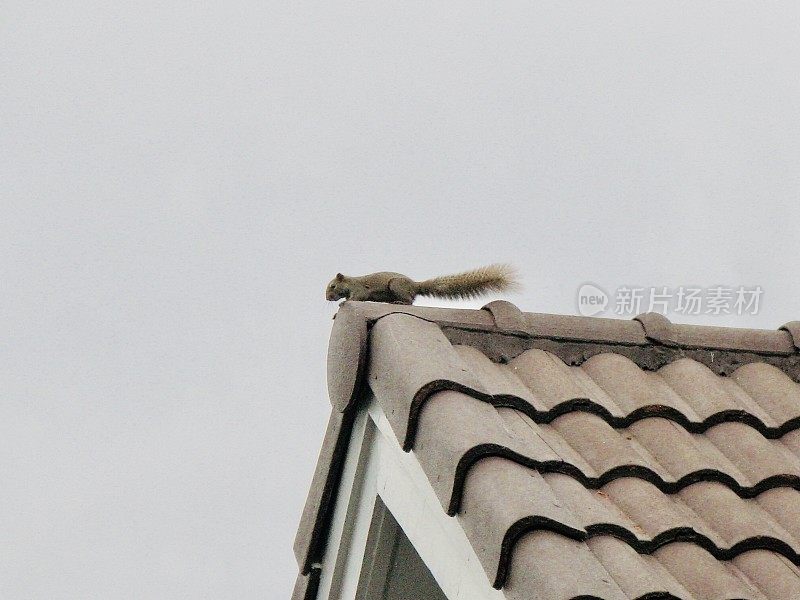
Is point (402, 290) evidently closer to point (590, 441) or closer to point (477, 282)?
point (477, 282)

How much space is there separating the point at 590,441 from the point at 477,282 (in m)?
1.86

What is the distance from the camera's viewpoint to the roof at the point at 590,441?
1910 mm

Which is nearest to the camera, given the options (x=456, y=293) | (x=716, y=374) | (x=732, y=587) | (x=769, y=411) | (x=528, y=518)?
(x=528, y=518)

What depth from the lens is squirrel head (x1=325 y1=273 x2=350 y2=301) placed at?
5.53 m

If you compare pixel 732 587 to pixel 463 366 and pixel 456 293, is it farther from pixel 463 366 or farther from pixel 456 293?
pixel 456 293

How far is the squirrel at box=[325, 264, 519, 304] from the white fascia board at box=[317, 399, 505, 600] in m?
1.36

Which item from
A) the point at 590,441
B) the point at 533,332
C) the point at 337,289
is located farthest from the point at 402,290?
the point at 590,441

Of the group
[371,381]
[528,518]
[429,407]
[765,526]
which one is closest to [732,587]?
[765,526]

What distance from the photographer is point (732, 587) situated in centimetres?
199

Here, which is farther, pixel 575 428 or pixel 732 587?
pixel 575 428

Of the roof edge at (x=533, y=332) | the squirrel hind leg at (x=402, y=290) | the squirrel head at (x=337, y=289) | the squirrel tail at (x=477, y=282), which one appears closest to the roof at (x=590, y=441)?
the roof edge at (x=533, y=332)

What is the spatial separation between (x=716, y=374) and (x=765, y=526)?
71cm

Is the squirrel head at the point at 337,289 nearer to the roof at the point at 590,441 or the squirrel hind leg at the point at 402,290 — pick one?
the squirrel hind leg at the point at 402,290

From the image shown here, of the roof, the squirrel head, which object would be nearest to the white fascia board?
the roof
